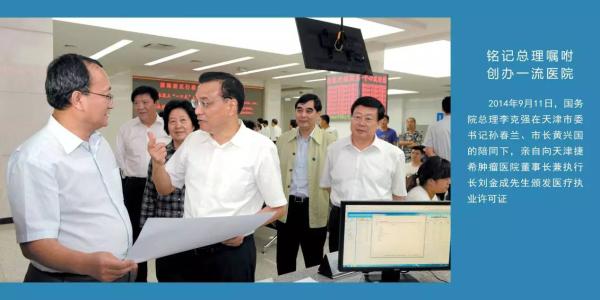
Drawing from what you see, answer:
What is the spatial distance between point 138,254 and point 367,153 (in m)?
1.64

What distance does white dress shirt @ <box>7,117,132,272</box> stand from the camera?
1099 mm

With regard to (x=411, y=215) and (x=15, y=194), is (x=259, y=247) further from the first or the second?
(x=15, y=194)

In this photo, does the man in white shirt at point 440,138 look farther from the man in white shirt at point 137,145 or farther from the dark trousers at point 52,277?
the dark trousers at point 52,277

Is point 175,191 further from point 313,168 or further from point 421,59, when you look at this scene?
point 421,59

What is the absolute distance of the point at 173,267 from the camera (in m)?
1.73

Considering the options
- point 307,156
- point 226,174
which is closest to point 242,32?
point 307,156

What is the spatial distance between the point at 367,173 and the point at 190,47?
561cm

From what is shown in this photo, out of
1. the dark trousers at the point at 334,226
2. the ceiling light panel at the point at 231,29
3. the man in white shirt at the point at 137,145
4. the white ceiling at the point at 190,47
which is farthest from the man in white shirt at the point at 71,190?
the ceiling light panel at the point at 231,29

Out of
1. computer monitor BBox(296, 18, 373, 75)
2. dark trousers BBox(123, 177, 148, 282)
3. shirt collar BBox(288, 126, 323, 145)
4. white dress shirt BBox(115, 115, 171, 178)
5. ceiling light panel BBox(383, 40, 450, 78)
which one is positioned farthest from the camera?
ceiling light panel BBox(383, 40, 450, 78)

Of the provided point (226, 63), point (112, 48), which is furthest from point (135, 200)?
point (226, 63)

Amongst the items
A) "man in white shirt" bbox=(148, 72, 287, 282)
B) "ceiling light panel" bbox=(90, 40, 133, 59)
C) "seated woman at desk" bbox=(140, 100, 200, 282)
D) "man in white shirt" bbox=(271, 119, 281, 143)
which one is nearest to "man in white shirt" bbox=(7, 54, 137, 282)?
"man in white shirt" bbox=(148, 72, 287, 282)

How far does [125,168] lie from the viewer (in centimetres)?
313

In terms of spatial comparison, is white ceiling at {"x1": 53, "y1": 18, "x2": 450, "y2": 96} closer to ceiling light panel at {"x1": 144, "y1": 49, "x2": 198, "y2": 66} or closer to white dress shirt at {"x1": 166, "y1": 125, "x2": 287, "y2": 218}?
ceiling light panel at {"x1": 144, "y1": 49, "x2": 198, "y2": 66}

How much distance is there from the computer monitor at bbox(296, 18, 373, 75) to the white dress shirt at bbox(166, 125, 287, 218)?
1.70 ft
